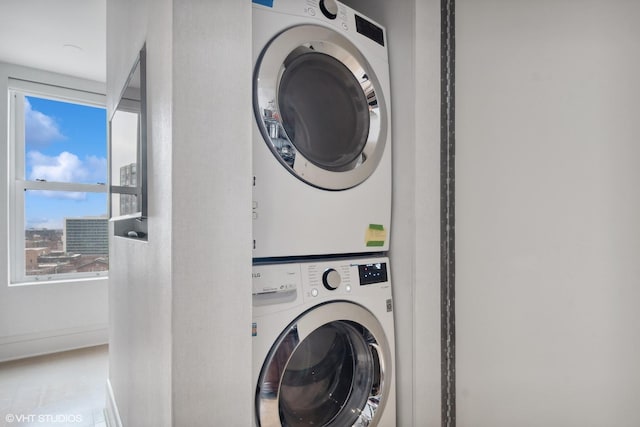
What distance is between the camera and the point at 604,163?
3.56 feet

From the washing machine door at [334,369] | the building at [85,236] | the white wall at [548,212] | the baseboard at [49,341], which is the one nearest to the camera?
the white wall at [548,212]

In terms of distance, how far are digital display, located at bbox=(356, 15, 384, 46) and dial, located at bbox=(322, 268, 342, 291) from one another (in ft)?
2.97

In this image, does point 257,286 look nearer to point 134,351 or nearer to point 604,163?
point 134,351

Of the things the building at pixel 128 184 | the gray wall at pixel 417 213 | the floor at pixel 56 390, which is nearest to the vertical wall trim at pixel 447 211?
the gray wall at pixel 417 213

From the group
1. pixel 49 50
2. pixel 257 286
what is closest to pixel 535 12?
pixel 257 286

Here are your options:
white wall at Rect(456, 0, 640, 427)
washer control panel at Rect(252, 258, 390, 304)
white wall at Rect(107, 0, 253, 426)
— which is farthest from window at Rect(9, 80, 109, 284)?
white wall at Rect(456, 0, 640, 427)

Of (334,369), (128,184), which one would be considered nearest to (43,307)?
(128,184)

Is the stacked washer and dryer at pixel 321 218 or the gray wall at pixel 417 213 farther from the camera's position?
the gray wall at pixel 417 213

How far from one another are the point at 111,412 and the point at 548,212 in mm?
2349

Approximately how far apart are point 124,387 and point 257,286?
43.1 inches

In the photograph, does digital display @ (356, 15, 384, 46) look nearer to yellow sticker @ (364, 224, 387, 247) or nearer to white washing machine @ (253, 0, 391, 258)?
white washing machine @ (253, 0, 391, 258)

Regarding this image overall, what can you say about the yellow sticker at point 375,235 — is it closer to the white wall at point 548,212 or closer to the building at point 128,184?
the white wall at point 548,212

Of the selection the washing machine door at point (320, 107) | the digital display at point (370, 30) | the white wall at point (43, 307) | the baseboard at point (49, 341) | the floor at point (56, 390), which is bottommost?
the floor at point (56, 390)

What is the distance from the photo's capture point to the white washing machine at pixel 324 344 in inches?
43.1
